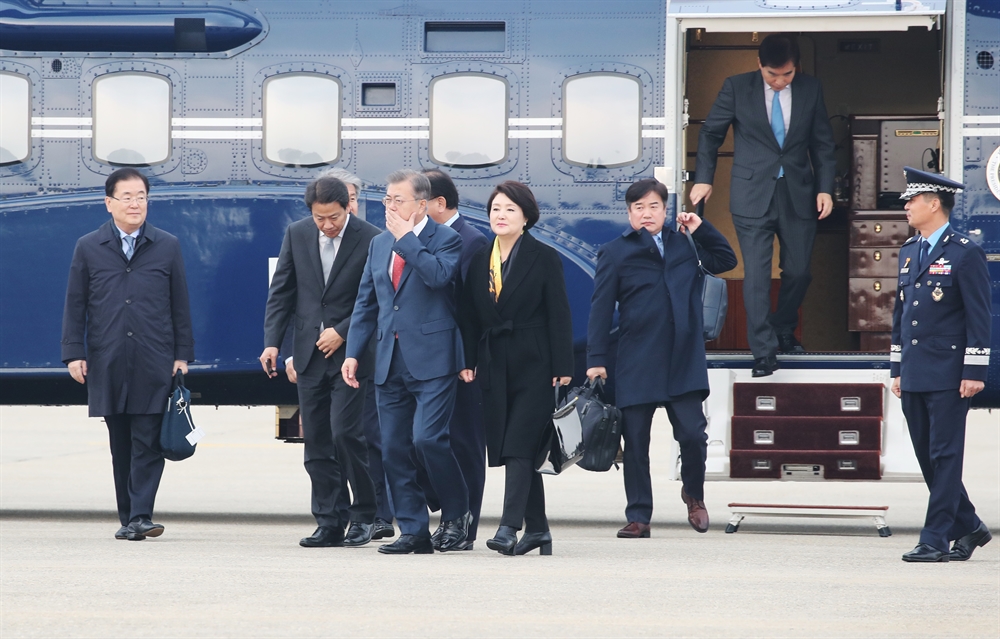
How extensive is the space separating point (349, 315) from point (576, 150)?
239 cm

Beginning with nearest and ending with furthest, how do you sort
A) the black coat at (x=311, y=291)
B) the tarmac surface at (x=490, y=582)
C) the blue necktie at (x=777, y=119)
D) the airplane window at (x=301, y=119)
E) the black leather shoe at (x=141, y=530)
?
1. the tarmac surface at (x=490, y=582)
2. the black coat at (x=311, y=291)
3. the black leather shoe at (x=141, y=530)
4. the blue necktie at (x=777, y=119)
5. the airplane window at (x=301, y=119)

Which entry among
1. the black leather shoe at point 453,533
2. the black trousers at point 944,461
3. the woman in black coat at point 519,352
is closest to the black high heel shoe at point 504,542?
the woman in black coat at point 519,352

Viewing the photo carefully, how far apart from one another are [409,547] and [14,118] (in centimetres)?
455

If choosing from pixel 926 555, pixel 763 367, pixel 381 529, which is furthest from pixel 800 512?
pixel 381 529

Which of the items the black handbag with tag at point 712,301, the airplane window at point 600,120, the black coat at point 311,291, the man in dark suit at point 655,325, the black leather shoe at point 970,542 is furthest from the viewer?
the airplane window at point 600,120

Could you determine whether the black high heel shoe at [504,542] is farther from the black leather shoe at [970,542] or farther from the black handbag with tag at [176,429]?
the black leather shoe at [970,542]

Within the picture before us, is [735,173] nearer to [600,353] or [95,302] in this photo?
[600,353]

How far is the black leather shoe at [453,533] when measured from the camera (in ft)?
27.5

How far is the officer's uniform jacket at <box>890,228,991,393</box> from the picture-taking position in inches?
328

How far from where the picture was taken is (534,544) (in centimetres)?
820

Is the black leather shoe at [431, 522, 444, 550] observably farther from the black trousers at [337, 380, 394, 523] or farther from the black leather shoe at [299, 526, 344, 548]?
the black trousers at [337, 380, 394, 523]

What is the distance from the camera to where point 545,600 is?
258 inches

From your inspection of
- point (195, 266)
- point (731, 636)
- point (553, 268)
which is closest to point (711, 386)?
point (553, 268)

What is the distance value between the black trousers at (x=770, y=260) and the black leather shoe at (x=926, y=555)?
200cm
